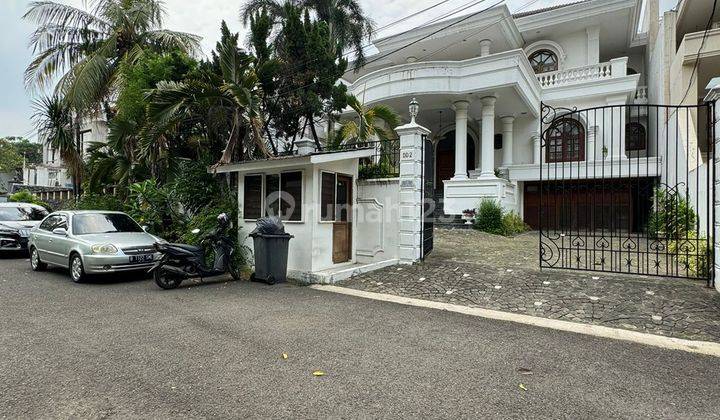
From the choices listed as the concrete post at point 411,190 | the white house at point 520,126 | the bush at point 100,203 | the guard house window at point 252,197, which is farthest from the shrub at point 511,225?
the bush at point 100,203

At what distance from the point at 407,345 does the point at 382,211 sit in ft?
16.8

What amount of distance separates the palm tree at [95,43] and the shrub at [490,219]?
40.0 ft

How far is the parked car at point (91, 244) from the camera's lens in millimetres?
7746

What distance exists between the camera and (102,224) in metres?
8.95

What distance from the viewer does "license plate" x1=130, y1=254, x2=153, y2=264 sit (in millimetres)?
7980

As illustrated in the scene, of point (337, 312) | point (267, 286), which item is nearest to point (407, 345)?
point (337, 312)

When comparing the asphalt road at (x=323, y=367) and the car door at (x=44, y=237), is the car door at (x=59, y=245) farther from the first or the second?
the asphalt road at (x=323, y=367)

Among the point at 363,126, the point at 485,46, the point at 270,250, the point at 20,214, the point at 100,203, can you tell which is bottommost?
the point at 270,250

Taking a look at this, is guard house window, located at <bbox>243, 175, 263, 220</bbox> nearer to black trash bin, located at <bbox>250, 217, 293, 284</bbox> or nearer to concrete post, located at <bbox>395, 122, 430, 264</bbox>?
black trash bin, located at <bbox>250, 217, 293, 284</bbox>

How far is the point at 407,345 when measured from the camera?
4.34m

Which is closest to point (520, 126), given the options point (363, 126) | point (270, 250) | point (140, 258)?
point (363, 126)

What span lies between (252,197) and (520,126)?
48.9 feet

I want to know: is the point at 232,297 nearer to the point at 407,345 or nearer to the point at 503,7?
the point at 407,345

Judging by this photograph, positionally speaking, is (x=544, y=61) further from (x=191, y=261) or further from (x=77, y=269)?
(x=77, y=269)
